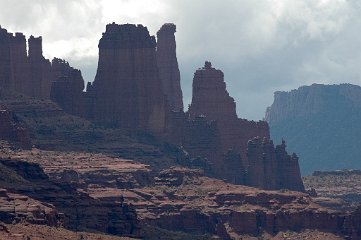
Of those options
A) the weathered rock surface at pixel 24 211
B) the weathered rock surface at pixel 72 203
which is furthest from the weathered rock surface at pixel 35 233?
the weathered rock surface at pixel 72 203

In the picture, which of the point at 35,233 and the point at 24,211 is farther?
the point at 24,211

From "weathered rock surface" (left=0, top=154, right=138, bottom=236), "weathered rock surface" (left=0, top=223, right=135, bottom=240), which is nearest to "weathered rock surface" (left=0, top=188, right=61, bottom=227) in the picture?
"weathered rock surface" (left=0, top=223, right=135, bottom=240)

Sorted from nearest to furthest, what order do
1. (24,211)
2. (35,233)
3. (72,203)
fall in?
(35,233), (24,211), (72,203)

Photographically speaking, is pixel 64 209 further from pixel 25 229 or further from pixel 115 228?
pixel 25 229

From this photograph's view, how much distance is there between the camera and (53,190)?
175 meters

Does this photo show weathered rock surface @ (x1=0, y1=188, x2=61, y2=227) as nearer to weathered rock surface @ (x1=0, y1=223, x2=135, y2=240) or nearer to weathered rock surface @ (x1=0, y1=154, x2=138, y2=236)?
weathered rock surface @ (x1=0, y1=223, x2=135, y2=240)

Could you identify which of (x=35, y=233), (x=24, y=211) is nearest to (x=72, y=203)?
(x=24, y=211)

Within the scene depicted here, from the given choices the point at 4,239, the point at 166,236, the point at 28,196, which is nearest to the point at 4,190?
the point at 28,196

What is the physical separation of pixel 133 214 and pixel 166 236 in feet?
29.8

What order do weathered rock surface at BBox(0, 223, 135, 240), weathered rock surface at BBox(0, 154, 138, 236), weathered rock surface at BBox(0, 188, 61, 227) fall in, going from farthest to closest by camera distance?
weathered rock surface at BBox(0, 154, 138, 236), weathered rock surface at BBox(0, 188, 61, 227), weathered rock surface at BBox(0, 223, 135, 240)

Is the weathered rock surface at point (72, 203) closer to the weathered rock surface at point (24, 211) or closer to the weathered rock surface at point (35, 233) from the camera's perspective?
the weathered rock surface at point (24, 211)

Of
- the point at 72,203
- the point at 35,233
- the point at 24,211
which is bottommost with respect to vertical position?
the point at 35,233

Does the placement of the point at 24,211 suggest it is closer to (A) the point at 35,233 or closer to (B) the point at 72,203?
(A) the point at 35,233

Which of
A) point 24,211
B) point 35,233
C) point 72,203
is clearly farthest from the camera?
point 72,203
